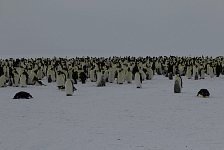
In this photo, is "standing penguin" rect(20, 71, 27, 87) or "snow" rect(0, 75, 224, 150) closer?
"snow" rect(0, 75, 224, 150)

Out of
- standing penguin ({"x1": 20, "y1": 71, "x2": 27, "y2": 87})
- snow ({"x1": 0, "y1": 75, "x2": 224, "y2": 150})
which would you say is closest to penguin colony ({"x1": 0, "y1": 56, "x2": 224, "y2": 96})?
standing penguin ({"x1": 20, "y1": 71, "x2": 27, "y2": 87})

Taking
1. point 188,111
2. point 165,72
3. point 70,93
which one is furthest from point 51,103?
point 165,72

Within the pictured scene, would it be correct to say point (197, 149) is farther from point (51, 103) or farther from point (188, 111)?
point (51, 103)

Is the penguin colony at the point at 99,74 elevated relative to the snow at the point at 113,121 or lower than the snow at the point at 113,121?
elevated

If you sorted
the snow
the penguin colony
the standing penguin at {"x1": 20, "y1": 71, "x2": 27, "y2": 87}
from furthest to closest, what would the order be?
the standing penguin at {"x1": 20, "y1": 71, "x2": 27, "y2": 87}
the penguin colony
the snow

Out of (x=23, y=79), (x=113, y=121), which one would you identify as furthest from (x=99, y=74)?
(x=113, y=121)

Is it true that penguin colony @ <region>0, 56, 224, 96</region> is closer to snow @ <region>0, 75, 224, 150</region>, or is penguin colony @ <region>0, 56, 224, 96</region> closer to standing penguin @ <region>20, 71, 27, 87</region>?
standing penguin @ <region>20, 71, 27, 87</region>

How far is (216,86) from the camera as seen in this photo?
23.4m

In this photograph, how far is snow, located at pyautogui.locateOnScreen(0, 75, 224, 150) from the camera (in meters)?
10.4

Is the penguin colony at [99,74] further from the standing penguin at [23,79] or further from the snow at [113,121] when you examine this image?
the snow at [113,121]

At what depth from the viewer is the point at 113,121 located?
43.0ft

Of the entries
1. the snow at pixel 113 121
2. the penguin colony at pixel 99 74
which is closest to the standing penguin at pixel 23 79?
the penguin colony at pixel 99 74

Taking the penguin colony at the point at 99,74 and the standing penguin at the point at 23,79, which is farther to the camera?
the standing penguin at the point at 23,79

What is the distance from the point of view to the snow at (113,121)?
34.0ft
